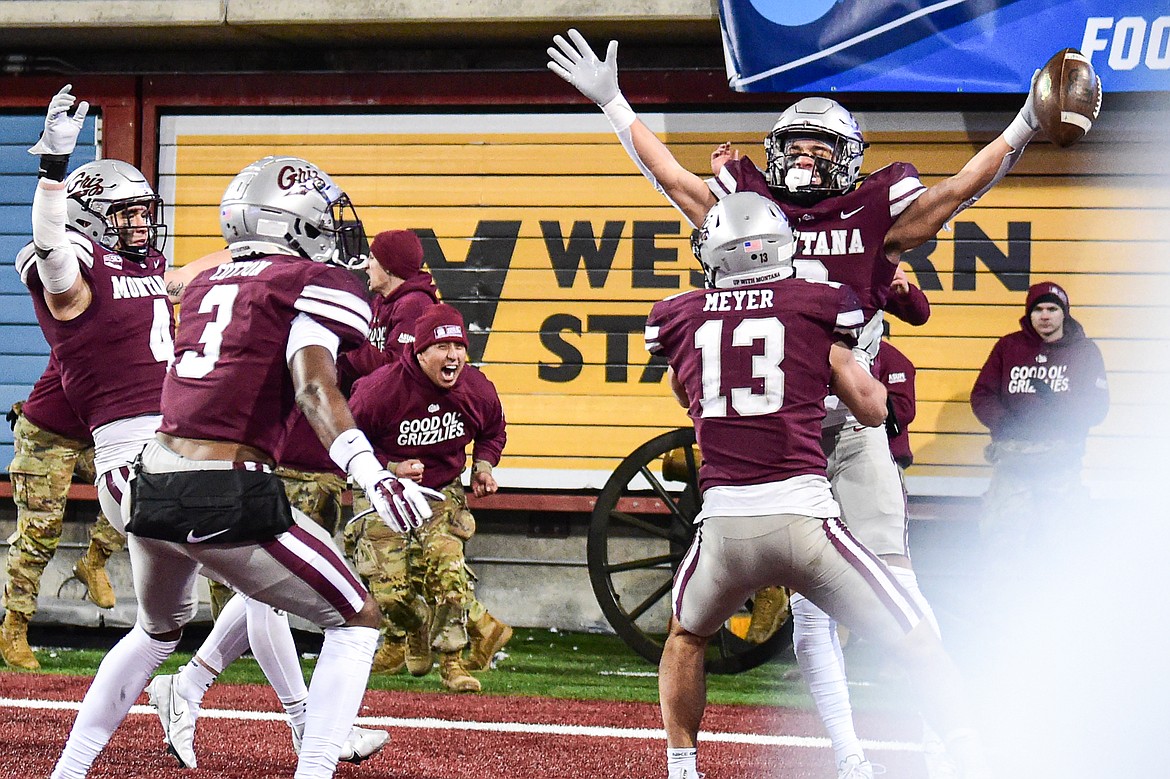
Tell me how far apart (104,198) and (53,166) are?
32.1 inches

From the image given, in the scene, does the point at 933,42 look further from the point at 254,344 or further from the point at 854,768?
the point at 254,344

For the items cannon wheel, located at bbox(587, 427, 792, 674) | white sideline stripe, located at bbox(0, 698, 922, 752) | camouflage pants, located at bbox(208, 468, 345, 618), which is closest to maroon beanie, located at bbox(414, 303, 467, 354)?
camouflage pants, located at bbox(208, 468, 345, 618)

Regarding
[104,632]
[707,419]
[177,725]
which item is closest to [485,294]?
[104,632]

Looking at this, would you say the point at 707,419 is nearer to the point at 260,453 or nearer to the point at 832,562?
the point at 832,562

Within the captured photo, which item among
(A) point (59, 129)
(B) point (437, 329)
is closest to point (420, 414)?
(B) point (437, 329)

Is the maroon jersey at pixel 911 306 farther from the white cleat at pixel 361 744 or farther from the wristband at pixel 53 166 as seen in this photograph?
the wristband at pixel 53 166

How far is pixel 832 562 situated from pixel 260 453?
4.94 feet

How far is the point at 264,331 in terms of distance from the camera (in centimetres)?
366

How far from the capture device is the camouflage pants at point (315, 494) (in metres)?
6.23

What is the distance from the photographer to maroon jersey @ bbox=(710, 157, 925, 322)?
14.7ft

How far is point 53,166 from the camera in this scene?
4602 mm

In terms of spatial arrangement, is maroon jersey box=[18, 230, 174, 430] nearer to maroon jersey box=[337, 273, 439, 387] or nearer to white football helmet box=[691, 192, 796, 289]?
maroon jersey box=[337, 273, 439, 387]

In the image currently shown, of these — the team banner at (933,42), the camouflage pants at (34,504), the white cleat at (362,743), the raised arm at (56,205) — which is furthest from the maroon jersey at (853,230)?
the camouflage pants at (34,504)

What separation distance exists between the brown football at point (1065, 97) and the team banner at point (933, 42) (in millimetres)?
2878
